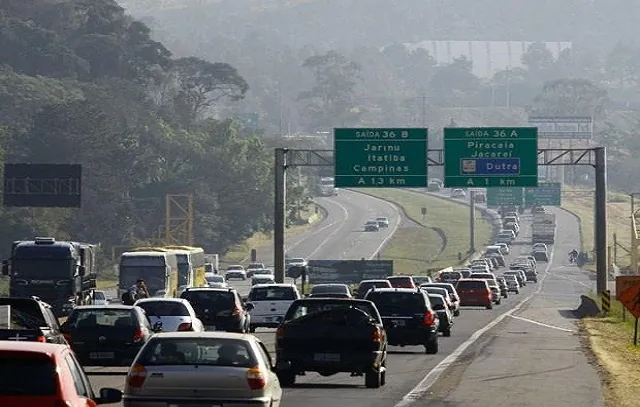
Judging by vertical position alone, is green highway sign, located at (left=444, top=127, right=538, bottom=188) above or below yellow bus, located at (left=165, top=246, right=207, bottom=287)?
above

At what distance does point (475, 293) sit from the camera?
3039 inches

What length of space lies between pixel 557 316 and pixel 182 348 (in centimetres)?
5105

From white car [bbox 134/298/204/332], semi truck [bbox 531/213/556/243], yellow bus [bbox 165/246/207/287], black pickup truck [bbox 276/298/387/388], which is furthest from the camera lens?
semi truck [bbox 531/213/556/243]

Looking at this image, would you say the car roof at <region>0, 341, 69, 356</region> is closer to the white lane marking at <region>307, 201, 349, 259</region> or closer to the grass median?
the grass median

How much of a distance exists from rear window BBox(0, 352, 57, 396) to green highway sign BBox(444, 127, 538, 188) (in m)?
53.2

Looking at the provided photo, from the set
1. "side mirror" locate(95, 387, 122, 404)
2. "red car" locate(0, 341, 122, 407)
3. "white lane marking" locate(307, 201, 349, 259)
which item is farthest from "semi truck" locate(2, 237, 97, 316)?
"white lane marking" locate(307, 201, 349, 259)

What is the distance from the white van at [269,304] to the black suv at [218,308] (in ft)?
22.6

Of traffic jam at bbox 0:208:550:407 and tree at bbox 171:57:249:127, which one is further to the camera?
tree at bbox 171:57:249:127

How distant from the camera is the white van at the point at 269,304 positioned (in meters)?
52.1

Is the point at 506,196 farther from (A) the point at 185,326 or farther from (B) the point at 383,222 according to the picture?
(A) the point at 185,326

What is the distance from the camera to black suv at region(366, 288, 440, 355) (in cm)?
3897

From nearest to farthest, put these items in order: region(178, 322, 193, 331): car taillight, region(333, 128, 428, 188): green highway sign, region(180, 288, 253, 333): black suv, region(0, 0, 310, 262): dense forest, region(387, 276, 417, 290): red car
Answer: region(178, 322, 193, 331): car taillight < region(180, 288, 253, 333): black suv < region(333, 128, 428, 188): green highway sign < region(387, 276, 417, 290): red car < region(0, 0, 310, 262): dense forest

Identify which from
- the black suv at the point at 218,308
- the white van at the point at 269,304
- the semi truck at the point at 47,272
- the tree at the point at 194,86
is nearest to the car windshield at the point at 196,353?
the black suv at the point at 218,308

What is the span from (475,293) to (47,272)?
25.4 metres
